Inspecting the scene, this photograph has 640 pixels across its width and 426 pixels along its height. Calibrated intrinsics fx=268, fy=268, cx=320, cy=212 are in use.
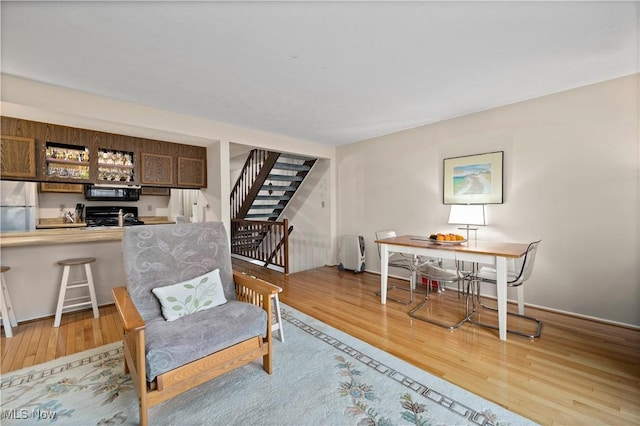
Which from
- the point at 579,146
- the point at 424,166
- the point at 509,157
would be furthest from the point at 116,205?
the point at 579,146

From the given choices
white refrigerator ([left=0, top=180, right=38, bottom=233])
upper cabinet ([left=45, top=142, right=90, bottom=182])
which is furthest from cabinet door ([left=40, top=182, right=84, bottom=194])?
upper cabinet ([left=45, top=142, right=90, bottom=182])

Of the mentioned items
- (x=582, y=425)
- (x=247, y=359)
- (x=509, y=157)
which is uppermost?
(x=509, y=157)

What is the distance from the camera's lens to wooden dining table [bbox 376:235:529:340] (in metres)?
2.44

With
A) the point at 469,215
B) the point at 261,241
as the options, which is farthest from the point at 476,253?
the point at 261,241

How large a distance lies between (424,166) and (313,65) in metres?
2.50

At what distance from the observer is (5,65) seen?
7.68 feet

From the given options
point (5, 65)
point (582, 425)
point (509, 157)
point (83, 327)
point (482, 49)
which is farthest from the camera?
point (509, 157)

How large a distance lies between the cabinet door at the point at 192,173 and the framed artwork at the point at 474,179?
146 inches

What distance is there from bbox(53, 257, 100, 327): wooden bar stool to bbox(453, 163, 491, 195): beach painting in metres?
4.63

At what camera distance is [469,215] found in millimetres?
3209

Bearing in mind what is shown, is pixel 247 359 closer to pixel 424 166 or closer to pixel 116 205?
pixel 424 166

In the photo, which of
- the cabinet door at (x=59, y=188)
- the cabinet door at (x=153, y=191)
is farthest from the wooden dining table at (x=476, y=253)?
the cabinet door at (x=59, y=188)

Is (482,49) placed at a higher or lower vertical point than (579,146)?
higher

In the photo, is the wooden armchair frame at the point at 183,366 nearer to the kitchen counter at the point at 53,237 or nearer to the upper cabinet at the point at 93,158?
the kitchen counter at the point at 53,237
